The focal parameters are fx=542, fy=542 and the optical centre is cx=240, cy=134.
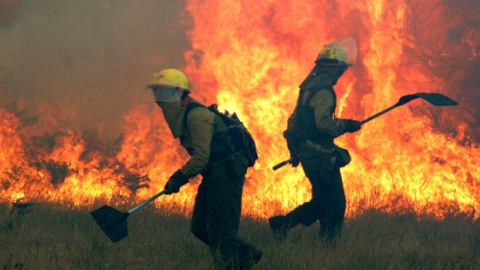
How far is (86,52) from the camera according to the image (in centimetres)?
1338

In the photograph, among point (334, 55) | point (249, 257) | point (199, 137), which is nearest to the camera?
point (199, 137)

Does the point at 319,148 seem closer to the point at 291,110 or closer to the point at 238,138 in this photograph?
the point at 238,138

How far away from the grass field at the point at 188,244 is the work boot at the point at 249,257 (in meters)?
0.35

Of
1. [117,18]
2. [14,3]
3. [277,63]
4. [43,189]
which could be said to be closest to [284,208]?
[277,63]

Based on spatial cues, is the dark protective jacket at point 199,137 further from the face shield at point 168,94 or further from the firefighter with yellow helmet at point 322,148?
the firefighter with yellow helmet at point 322,148

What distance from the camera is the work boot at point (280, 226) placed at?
590 centimetres

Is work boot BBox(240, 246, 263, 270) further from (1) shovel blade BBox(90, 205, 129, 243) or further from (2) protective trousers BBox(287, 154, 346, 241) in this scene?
(2) protective trousers BBox(287, 154, 346, 241)

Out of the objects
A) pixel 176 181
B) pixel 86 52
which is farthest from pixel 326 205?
pixel 86 52

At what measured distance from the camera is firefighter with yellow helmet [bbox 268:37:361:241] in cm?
582

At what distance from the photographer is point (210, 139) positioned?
4.34 metres

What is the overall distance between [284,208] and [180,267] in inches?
150

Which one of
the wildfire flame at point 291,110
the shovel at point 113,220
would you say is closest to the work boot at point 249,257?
the shovel at point 113,220

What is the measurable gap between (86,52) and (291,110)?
219 inches

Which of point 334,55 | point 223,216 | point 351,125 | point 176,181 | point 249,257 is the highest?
point 334,55
